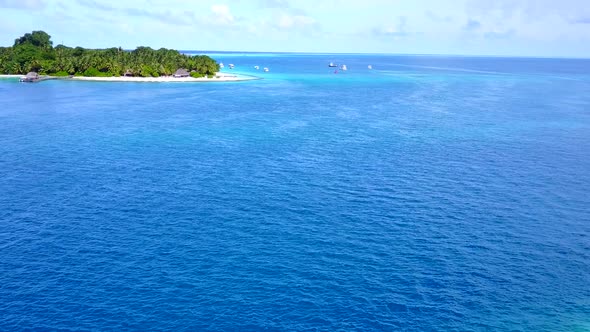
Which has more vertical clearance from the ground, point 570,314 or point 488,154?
point 488,154

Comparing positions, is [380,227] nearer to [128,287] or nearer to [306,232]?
[306,232]

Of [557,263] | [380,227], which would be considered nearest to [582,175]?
[557,263]

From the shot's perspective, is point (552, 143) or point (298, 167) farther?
point (552, 143)

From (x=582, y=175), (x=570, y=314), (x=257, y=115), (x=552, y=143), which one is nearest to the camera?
(x=570, y=314)

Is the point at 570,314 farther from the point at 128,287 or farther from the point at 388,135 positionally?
the point at 388,135

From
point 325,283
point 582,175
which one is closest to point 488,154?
point 582,175

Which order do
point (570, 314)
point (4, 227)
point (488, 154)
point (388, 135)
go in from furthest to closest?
point (388, 135) → point (488, 154) → point (4, 227) → point (570, 314)
